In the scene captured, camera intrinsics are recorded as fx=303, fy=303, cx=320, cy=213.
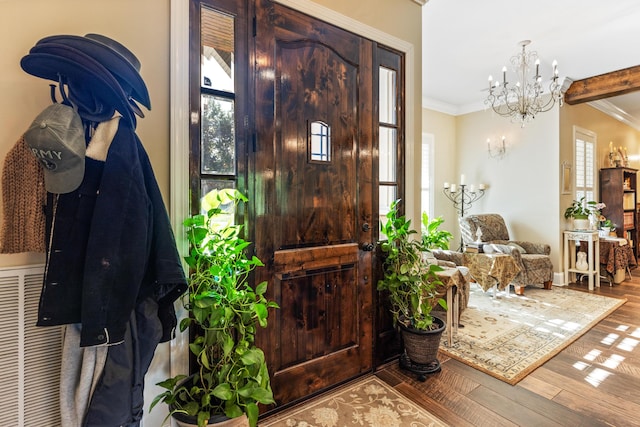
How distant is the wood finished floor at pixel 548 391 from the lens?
181 centimetres

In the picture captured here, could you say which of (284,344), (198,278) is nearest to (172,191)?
(198,278)

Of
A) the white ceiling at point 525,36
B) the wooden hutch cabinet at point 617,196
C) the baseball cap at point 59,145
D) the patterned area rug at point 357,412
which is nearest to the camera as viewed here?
the baseball cap at point 59,145

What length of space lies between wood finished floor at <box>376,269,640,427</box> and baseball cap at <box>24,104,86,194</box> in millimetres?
2196

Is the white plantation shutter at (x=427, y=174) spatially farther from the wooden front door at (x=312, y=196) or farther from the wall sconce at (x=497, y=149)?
the wooden front door at (x=312, y=196)

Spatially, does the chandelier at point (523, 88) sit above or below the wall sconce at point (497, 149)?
above

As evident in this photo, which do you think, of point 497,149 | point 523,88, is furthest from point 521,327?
point 497,149

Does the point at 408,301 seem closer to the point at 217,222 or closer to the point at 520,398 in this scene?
the point at 520,398

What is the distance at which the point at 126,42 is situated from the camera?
4.61ft

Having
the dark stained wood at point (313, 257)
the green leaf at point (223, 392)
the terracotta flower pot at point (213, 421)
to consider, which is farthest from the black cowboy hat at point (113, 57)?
the terracotta flower pot at point (213, 421)

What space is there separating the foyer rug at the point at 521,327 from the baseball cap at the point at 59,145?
9.13 ft

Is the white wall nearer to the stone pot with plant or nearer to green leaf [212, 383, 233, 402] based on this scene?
the stone pot with plant

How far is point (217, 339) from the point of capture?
1416 mm

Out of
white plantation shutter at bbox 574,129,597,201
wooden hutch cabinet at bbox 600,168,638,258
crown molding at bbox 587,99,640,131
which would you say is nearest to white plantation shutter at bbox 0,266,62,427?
white plantation shutter at bbox 574,129,597,201

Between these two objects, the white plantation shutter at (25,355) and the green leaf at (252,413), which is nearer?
the white plantation shutter at (25,355)
